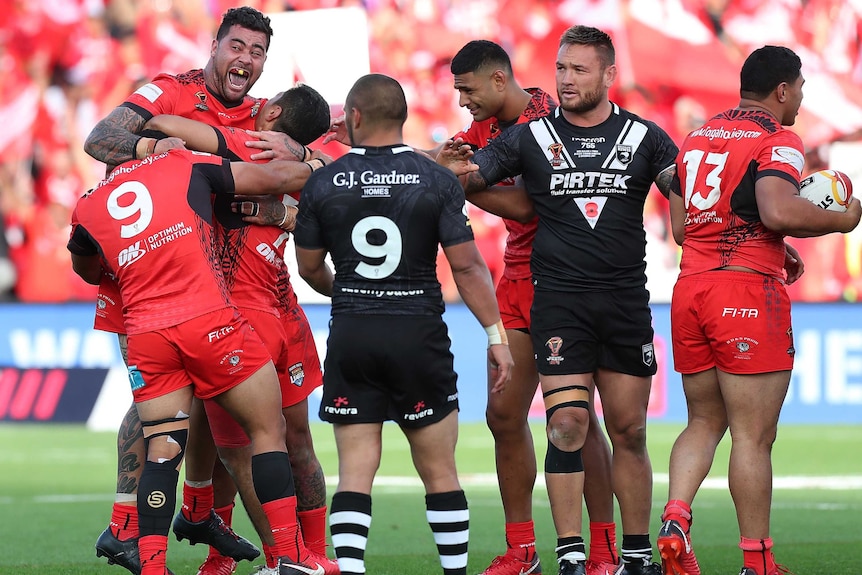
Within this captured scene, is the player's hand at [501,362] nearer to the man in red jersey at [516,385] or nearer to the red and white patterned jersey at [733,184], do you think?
the man in red jersey at [516,385]

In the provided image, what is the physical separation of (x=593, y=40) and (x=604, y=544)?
8.40ft

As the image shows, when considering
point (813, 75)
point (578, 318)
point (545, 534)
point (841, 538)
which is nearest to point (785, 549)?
point (841, 538)

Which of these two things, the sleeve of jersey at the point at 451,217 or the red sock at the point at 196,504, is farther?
the red sock at the point at 196,504

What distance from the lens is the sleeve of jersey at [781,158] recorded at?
560 centimetres

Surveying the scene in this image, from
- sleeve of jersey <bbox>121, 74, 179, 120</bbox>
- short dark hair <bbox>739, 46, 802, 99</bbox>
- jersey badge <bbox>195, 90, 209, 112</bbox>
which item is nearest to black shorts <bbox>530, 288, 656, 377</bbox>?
short dark hair <bbox>739, 46, 802, 99</bbox>

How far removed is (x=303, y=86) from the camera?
20.5 feet

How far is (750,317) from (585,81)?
4.63 ft

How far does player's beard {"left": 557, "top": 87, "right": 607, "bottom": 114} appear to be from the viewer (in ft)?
19.5

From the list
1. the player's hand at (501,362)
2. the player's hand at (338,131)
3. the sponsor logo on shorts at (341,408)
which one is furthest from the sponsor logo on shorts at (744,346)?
the player's hand at (338,131)

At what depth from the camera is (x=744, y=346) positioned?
573 cm

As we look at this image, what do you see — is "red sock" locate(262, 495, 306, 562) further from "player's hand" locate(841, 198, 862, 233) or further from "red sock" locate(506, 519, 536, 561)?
"player's hand" locate(841, 198, 862, 233)

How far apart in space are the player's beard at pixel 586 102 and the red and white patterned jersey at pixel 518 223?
0.41 meters

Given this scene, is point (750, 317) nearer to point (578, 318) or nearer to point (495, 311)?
point (578, 318)

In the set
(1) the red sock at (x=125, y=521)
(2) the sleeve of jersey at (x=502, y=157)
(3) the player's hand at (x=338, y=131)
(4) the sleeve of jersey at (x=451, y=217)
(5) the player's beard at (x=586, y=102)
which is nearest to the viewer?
(4) the sleeve of jersey at (x=451, y=217)
